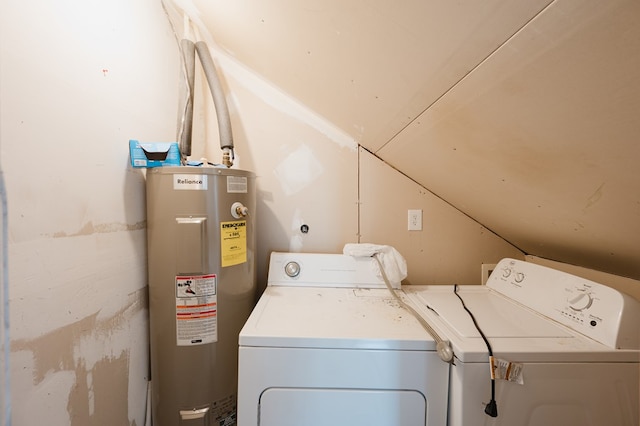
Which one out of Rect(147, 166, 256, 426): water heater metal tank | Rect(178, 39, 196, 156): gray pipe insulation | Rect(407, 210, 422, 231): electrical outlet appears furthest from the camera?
Rect(407, 210, 422, 231): electrical outlet

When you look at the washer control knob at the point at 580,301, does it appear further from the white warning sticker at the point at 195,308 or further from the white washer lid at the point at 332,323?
the white warning sticker at the point at 195,308

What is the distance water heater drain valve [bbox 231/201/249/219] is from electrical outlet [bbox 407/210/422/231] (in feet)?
3.00

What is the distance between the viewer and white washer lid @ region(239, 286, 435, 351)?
28.0 inches

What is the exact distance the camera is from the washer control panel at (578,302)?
2.25ft

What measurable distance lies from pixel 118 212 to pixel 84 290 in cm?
26

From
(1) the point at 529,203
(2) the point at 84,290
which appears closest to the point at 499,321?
(1) the point at 529,203

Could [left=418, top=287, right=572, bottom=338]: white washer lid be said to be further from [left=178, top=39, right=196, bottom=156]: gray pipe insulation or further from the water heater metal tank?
[left=178, top=39, right=196, bottom=156]: gray pipe insulation

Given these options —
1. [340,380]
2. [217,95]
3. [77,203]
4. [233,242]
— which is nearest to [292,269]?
[233,242]

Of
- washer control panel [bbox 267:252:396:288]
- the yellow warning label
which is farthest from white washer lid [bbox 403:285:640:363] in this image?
the yellow warning label

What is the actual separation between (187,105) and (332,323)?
110 cm

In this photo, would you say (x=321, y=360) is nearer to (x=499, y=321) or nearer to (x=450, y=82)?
(x=499, y=321)

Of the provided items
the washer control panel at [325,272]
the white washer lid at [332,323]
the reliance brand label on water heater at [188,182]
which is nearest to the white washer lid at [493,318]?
the white washer lid at [332,323]

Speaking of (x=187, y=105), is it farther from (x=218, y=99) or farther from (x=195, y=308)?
(x=195, y=308)

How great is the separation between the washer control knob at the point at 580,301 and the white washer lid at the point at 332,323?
0.52 meters
